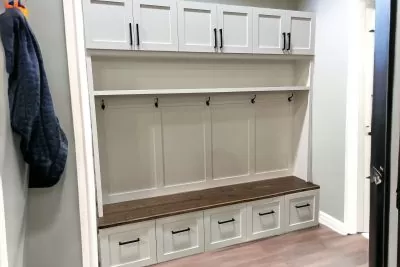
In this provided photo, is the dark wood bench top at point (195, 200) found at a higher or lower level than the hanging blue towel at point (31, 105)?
lower

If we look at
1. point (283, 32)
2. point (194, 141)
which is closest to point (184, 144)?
point (194, 141)

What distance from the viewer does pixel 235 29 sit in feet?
9.22

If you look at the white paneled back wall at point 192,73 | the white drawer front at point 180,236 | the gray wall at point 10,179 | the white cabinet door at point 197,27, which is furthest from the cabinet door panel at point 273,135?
the gray wall at point 10,179

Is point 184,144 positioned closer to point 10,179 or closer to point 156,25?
point 156,25

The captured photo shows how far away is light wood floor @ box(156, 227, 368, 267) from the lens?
2564 mm

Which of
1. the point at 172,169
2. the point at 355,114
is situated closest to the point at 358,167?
the point at 355,114

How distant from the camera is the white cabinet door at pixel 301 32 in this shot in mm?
3016

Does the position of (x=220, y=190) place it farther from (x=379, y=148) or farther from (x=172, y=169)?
(x=379, y=148)

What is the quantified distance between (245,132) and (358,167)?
1103mm

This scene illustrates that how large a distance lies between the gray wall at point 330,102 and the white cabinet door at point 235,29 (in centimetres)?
75

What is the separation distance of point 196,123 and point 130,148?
2.22 ft

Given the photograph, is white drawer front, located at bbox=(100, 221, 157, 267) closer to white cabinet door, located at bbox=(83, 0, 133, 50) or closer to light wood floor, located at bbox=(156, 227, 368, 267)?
light wood floor, located at bbox=(156, 227, 368, 267)

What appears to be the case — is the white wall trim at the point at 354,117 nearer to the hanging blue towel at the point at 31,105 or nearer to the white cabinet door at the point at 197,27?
the white cabinet door at the point at 197,27

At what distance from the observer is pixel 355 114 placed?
9.30 feet
